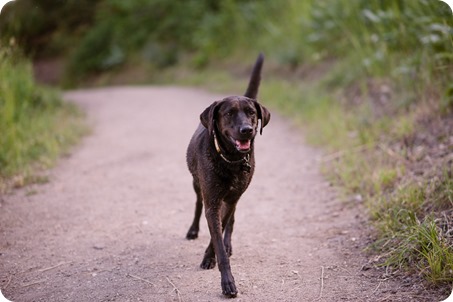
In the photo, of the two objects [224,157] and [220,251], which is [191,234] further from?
[224,157]

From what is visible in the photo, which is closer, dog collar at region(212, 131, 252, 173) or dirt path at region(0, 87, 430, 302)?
dirt path at region(0, 87, 430, 302)

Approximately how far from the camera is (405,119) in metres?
6.06

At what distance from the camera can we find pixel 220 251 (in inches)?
140

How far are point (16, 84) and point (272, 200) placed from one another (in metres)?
4.85

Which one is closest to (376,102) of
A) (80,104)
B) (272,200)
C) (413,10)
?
(413,10)

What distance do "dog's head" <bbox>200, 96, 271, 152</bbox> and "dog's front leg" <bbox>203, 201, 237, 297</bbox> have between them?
0.51 metres

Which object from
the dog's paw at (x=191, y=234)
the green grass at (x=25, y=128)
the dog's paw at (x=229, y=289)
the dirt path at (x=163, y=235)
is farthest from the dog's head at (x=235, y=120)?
the green grass at (x=25, y=128)

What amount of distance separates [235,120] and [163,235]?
60.1 inches

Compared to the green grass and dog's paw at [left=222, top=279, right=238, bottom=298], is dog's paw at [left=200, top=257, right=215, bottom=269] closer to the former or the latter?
dog's paw at [left=222, top=279, right=238, bottom=298]

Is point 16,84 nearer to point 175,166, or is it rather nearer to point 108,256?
point 175,166

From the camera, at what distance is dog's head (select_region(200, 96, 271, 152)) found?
3551 millimetres

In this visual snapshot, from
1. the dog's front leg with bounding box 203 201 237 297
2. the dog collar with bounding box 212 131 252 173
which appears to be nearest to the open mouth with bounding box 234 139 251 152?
the dog collar with bounding box 212 131 252 173

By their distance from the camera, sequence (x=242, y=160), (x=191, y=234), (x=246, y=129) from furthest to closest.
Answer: (x=191, y=234)
(x=242, y=160)
(x=246, y=129)

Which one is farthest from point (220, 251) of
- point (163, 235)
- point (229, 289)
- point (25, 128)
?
point (25, 128)
